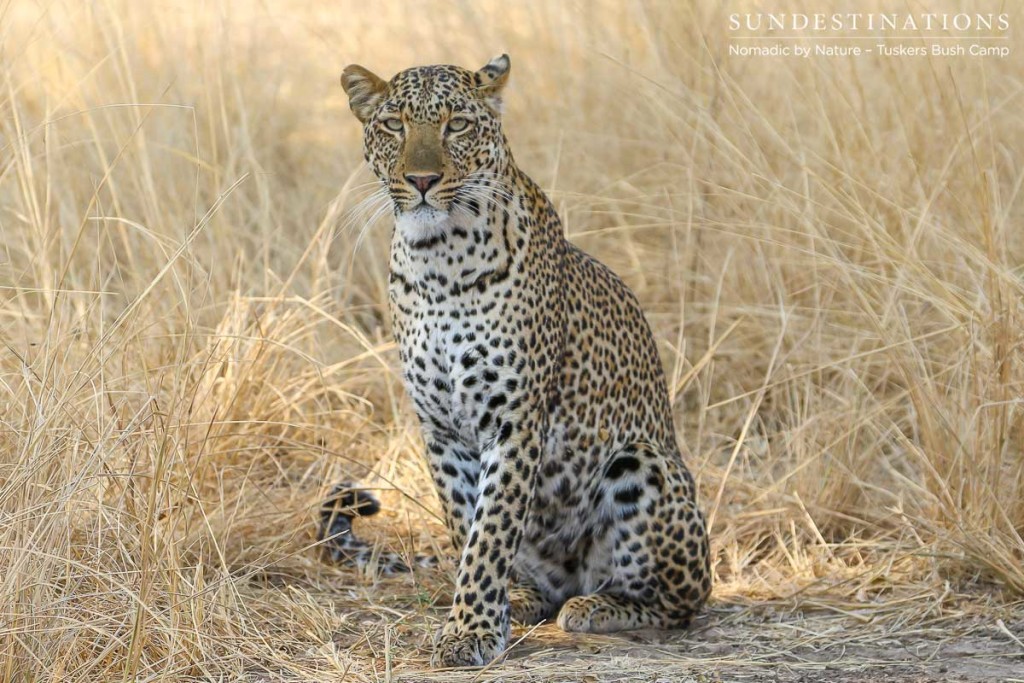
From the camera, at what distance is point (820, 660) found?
489 centimetres

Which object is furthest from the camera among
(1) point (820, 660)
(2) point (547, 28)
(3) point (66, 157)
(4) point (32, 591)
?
(2) point (547, 28)

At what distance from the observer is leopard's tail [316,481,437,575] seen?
5.69 meters

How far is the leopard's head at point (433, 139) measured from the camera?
4793 millimetres

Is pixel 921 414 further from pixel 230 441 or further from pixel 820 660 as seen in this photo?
pixel 230 441

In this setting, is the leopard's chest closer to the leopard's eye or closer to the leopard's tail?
the leopard's eye

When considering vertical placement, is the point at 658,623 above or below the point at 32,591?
below

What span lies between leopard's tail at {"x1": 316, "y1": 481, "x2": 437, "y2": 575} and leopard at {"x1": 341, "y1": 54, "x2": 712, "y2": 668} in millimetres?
524

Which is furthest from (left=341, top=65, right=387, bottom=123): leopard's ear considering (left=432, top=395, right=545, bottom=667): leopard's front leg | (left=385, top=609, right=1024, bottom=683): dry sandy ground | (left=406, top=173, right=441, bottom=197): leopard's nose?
(left=385, top=609, right=1024, bottom=683): dry sandy ground

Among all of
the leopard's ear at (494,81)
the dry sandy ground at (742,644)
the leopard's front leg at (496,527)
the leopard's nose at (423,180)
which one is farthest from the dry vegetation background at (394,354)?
the leopard's ear at (494,81)

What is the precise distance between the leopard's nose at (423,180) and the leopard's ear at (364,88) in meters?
0.41

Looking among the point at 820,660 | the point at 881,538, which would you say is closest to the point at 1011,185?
the point at 881,538

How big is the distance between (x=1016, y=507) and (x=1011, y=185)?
2.60 metres

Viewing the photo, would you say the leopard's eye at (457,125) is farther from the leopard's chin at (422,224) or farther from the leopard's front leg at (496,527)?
the leopard's front leg at (496,527)

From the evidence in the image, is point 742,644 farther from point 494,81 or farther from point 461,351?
point 494,81
